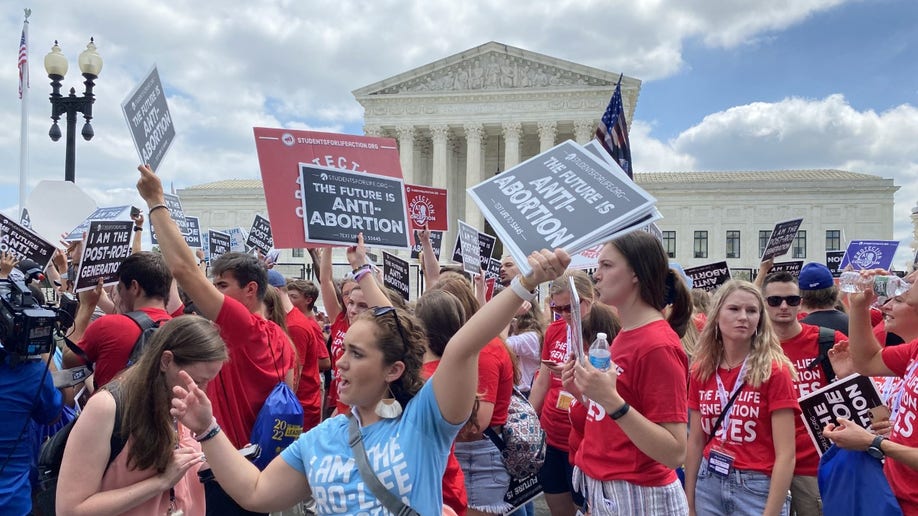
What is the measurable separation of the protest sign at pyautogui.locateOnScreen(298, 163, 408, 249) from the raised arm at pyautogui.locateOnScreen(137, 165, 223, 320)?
36.8 inches

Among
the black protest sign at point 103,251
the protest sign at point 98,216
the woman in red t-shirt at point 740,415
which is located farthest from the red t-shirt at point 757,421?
the protest sign at point 98,216

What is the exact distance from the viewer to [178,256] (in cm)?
296

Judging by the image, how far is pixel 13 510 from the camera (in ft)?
9.92

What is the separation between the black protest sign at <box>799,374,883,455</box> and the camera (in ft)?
11.0

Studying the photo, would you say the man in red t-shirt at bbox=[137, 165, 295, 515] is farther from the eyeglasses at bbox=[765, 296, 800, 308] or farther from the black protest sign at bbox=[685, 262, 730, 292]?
the black protest sign at bbox=[685, 262, 730, 292]

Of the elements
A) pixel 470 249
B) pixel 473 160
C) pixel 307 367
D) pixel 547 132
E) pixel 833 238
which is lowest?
pixel 307 367

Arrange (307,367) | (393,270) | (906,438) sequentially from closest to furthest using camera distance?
(906,438)
(307,367)
(393,270)

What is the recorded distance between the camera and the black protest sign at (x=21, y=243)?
5461 millimetres

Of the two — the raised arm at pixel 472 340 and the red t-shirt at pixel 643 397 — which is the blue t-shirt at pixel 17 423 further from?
the red t-shirt at pixel 643 397

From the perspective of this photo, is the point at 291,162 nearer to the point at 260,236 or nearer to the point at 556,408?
the point at 556,408

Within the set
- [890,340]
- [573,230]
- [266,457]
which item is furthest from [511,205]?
[890,340]

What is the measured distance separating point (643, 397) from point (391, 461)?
1148mm

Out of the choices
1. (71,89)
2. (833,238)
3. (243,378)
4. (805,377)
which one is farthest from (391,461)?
(833,238)

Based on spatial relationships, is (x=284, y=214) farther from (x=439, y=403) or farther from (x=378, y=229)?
(x=439, y=403)
